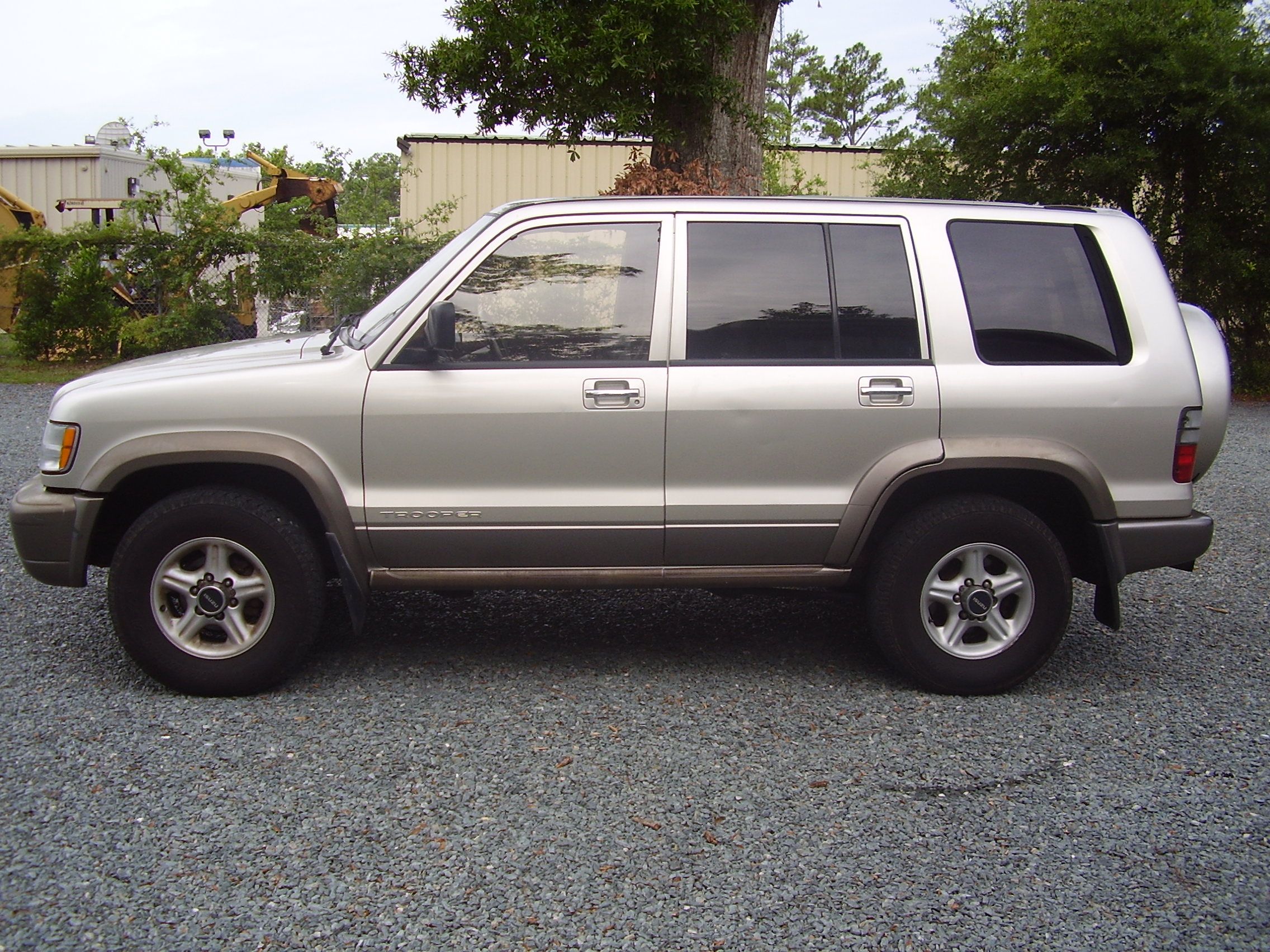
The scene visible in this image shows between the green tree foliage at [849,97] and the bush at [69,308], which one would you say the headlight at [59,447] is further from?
the green tree foliage at [849,97]

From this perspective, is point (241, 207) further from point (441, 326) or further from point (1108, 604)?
point (1108, 604)

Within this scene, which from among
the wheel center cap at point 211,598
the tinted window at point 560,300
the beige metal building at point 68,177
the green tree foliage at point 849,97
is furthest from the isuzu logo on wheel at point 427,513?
the green tree foliage at point 849,97

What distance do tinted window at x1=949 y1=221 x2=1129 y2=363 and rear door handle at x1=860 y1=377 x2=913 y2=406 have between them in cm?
36

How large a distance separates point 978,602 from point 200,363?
10.7 feet

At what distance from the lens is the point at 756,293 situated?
438 centimetres

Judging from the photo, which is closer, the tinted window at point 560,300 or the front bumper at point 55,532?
the front bumper at point 55,532

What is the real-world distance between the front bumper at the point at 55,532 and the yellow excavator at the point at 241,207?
383 inches

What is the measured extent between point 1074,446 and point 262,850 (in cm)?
324

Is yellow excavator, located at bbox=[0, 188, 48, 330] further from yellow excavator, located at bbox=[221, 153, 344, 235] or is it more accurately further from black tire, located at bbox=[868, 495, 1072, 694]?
black tire, located at bbox=[868, 495, 1072, 694]

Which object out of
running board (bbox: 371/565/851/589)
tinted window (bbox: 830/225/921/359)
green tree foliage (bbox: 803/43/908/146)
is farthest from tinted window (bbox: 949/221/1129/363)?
green tree foliage (bbox: 803/43/908/146)

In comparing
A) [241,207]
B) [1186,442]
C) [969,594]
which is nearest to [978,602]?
[969,594]

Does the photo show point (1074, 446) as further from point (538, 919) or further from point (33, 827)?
point (33, 827)

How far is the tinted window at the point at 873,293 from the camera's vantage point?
14.4ft

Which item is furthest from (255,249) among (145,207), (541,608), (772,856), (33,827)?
(772,856)
